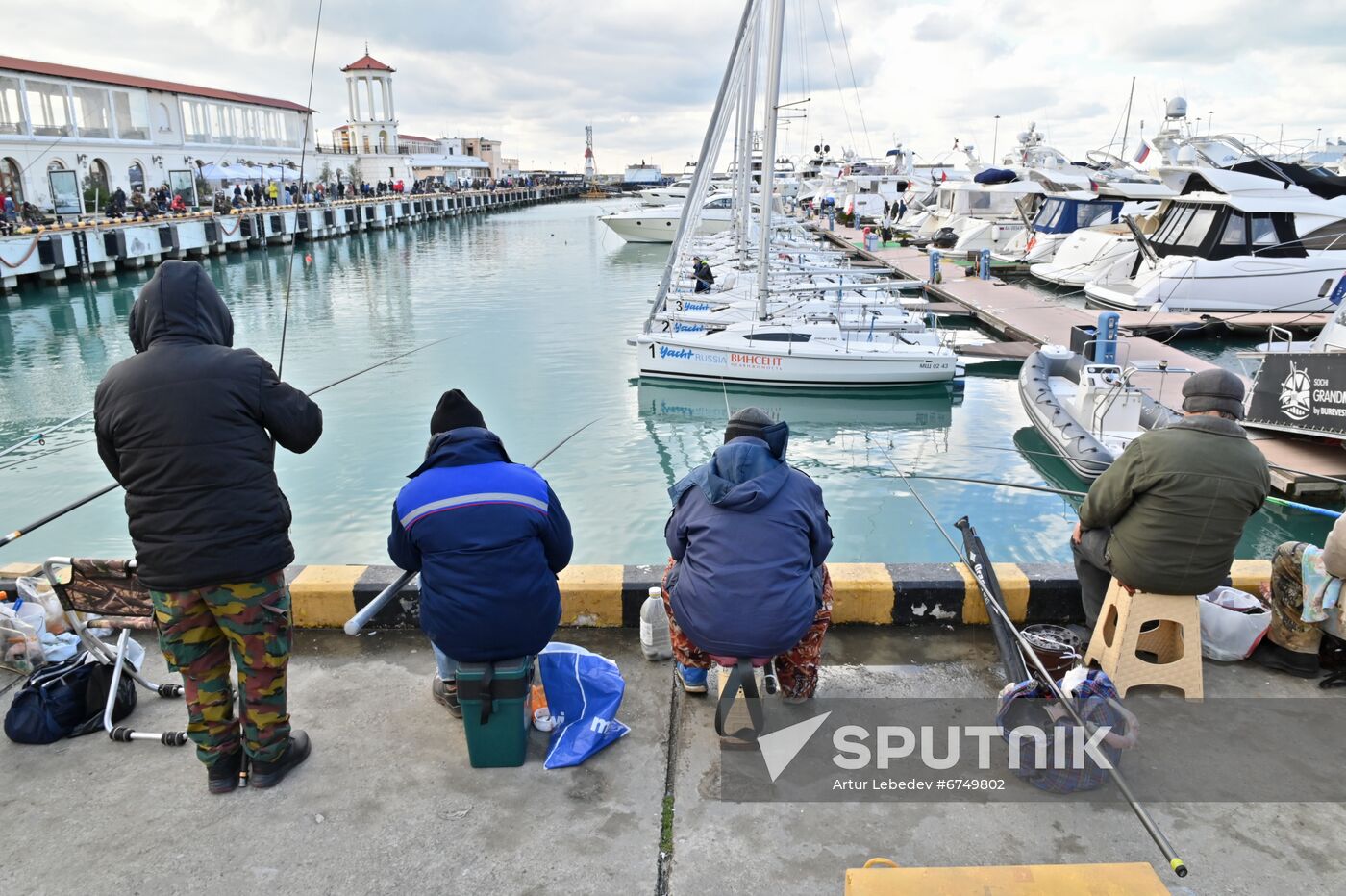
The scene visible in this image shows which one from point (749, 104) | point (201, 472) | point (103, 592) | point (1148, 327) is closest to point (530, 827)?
point (201, 472)

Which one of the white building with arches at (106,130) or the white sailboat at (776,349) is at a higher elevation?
the white building with arches at (106,130)

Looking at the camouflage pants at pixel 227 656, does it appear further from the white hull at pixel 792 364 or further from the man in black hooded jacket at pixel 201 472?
the white hull at pixel 792 364

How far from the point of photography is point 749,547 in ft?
10.3

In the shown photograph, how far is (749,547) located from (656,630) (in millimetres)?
1035

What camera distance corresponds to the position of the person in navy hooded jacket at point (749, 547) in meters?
3.13

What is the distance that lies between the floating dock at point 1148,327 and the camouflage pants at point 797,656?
7802mm

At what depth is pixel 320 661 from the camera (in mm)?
4062

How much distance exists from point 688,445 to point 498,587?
10368mm

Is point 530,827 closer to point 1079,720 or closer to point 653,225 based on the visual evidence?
point 1079,720

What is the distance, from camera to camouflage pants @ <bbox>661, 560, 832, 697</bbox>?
11.4 ft

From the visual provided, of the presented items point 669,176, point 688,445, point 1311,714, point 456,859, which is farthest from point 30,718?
point 669,176

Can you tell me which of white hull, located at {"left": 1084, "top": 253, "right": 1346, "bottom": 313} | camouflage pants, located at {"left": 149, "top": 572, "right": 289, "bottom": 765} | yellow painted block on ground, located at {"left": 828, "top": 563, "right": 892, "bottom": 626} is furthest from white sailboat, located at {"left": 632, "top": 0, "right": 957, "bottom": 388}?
camouflage pants, located at {"left": 149, "top": 572, "right": 289, "bottom": 765}

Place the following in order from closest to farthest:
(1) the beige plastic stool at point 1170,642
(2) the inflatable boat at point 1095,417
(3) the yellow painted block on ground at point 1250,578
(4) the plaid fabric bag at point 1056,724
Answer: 1. (4) the plaid fabric bag at point 1056,724
2. (1) the beige plastic stool at point 1170,642
3. (3) the yellow painted block on ground at point 1250,578
4. (2) the inflatable boat at point 1095,417

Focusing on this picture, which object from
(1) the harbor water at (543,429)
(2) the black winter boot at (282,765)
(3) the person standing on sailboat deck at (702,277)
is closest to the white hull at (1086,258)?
(1) the harbor water at (543,429)
